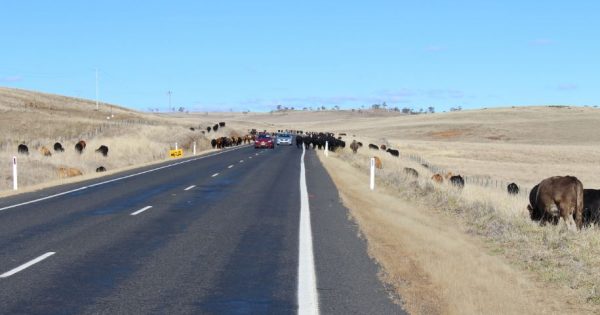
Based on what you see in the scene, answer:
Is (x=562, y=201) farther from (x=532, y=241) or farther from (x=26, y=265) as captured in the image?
(x=26, y=265)

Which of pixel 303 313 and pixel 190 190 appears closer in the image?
pixel 303 313

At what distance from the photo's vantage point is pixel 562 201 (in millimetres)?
14383

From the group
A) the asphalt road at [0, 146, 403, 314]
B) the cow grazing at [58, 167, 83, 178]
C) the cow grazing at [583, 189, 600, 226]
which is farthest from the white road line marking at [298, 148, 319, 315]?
the cow grazing at [58, 167, 83, 178]

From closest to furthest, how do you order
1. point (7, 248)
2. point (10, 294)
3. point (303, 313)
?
point (303, 313) < point (10, 294) < point (7, 248)

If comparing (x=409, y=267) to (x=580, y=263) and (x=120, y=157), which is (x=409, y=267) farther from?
(x=120, y=157)

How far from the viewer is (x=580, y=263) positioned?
10188mm

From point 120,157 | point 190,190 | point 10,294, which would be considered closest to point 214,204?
point 190,190

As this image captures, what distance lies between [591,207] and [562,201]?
1.25m

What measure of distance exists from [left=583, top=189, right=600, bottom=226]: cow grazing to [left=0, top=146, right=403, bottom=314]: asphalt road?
4.83 meters

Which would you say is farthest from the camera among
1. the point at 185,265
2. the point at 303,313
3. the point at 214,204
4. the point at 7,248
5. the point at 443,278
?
the point at 214,204

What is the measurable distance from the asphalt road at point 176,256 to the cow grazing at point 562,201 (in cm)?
381

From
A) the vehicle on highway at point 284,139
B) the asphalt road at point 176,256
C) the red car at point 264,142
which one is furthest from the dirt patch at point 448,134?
the asphalt road at point 176,256

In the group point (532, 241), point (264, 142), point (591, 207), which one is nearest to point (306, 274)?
point (532, 241)

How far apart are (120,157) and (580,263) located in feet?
132
